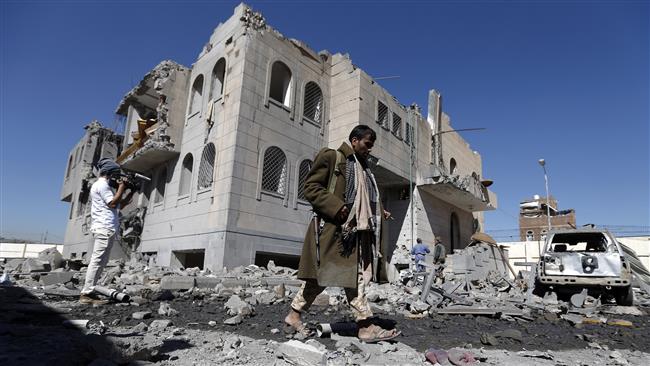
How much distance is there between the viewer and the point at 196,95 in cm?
1552

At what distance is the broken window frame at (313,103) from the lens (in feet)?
50.1

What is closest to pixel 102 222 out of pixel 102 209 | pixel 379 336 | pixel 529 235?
pixel 102 209

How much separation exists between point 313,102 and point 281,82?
1553 millimetres

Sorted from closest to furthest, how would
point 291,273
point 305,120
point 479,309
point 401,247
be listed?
point 479,309 < point 291,273 < point 305,120 < point 401,247

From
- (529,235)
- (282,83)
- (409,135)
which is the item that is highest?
(282,83)

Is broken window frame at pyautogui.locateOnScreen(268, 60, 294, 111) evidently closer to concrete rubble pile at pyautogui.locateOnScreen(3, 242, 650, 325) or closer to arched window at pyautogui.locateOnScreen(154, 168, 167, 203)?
arched window at pyautogui.locateOnScreen(154, 168, 167, 203)

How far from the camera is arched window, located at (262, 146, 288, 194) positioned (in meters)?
12.9

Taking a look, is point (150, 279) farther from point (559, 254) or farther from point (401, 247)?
point (401, 247)

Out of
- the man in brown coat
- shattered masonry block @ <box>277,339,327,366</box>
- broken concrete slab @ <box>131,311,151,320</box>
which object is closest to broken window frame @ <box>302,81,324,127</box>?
broken concrete slab @ <box>131,311,151,320</box>

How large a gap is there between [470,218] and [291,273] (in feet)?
57.1

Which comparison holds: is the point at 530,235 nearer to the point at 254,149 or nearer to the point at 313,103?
the point at 313,103

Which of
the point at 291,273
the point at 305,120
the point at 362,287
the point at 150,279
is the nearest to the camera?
the point at 362,287

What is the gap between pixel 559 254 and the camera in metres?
8.30

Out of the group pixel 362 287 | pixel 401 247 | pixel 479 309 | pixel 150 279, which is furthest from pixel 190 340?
pixel 401 247
